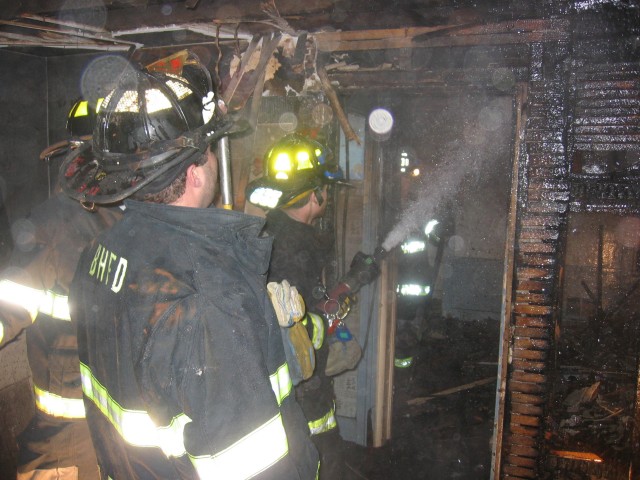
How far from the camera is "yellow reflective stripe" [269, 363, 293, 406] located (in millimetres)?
1668

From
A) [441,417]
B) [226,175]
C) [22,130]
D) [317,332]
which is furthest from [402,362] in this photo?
[22,130]

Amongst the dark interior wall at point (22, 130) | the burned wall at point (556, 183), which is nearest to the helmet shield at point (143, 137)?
the burned wall at point (556, 183)

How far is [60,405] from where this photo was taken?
8.85ft

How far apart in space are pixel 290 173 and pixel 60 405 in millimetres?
2455

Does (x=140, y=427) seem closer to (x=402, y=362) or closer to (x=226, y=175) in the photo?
(x=226, y=175)

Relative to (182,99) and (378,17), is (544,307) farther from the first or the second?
(182,99)

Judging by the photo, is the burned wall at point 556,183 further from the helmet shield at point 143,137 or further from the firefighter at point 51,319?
the firefighter at point 51,319

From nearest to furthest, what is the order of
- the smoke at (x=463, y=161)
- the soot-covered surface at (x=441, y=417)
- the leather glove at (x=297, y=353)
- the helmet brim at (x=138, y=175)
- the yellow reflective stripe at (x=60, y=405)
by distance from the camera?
the helmet brim at (x=138, y=175) → the leather glove at (x=297, y=353) → the yellow reflective stripe at (x=60, y=405) → the soot-covered surface at (x=441, y=417) → the smoke at (x=463, y=161)

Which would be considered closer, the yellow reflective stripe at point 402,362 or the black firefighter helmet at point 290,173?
the black firefighter helmet at point 290,173

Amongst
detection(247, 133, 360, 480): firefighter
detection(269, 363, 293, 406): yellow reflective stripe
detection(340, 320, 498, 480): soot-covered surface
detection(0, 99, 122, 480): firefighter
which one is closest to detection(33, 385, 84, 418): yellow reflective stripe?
detection(0, 99, 122, 480): firefighter

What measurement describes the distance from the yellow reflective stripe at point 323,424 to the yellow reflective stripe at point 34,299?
204 cm

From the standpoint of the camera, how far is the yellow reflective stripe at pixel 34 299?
2434mm

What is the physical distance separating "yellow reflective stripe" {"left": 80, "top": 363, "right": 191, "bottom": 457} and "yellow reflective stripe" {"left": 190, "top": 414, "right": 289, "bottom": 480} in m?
0.19

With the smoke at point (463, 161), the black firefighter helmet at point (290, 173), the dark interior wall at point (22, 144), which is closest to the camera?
the black firefighter helmet at point (290, 173)
